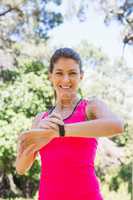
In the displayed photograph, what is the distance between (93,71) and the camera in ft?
69.0

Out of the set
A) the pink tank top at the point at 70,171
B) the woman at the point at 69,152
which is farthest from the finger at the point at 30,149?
the pink tank top at the point at 70,171

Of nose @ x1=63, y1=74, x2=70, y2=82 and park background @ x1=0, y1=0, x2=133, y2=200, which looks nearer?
nose @ x1=63, y1=74, x2=70, y2=82

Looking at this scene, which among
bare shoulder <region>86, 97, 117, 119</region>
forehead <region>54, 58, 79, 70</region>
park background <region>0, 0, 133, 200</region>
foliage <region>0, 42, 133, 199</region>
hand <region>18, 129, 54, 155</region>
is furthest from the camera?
park background <region>0, 0, 133, 200</region>

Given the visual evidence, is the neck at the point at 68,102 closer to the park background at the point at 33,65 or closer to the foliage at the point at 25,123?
the foliage at the point at 25,123

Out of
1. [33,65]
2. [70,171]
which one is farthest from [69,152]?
[33,65]

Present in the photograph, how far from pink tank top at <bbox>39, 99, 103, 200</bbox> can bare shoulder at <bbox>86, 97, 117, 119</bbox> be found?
0.07m

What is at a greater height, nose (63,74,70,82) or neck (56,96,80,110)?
nose (63,74,70,82)

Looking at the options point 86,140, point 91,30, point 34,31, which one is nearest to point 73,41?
point 91,30

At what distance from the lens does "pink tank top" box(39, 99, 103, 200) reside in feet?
3.93

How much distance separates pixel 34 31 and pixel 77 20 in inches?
44.3

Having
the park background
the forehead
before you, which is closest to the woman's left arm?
the forehead

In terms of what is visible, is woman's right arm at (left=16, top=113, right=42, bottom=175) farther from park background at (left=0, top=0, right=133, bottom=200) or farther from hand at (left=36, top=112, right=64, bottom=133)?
park background at (left=0, top=0, right=133, bottom=200)

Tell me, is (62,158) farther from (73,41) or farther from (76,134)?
(73,41)

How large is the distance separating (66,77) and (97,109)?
0.12 meters
